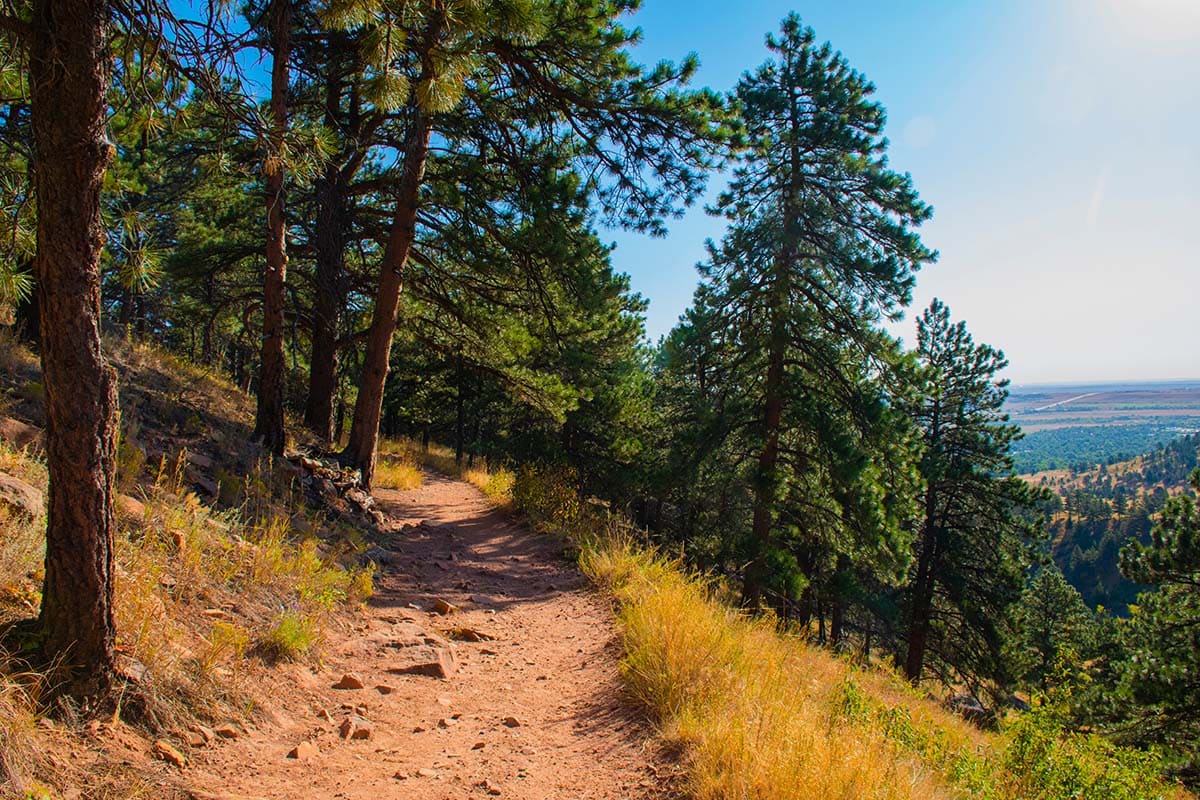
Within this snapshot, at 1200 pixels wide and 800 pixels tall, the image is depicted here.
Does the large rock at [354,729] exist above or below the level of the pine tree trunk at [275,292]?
below

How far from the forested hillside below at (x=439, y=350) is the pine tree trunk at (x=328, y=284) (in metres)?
0.07

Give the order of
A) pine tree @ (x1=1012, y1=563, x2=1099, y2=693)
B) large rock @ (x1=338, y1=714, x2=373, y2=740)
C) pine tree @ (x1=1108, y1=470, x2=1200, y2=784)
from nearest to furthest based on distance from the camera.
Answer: large rock @ (x1=338, y1=714, x2=373, y2=740) < pine tree @ (x1=1108, y1=470, x2=1200, y2=784) < pine tree @ (x1=1012, y1=563, x2=1099, y2=693)

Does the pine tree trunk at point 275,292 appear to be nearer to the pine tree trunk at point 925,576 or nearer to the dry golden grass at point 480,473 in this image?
the dry golden grass at point 480,473

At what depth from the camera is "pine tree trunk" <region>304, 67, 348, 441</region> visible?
28.9ft

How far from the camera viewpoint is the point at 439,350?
10.6 m

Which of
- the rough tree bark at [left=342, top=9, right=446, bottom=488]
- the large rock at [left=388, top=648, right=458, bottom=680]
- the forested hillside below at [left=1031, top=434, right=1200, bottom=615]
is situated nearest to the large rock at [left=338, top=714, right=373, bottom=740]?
the large rock at [left=388, top=648, right=458, bottom=680]

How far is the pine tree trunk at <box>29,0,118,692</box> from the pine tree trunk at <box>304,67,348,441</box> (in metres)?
5.78

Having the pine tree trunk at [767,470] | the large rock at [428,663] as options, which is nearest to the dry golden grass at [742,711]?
the large rock at [428,663]

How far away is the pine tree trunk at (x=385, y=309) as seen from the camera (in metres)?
8.64

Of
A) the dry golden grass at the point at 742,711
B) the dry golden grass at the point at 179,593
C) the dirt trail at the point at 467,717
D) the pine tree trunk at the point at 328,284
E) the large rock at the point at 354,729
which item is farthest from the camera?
the pine tree trunk at the point at 328,284

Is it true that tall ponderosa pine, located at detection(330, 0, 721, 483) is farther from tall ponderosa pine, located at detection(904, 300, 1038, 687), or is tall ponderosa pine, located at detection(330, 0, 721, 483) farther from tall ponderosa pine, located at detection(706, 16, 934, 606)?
tall ponderosa pine, located at detection(904, 300, 1038, 687)

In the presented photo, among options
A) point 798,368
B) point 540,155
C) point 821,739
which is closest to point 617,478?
point 798,368

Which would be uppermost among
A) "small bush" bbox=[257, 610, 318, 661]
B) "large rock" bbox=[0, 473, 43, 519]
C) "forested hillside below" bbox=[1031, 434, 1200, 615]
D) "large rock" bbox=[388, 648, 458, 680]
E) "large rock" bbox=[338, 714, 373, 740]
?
"large rock" bbox=[0, 473, 43, 519]

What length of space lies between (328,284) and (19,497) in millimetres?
6084
